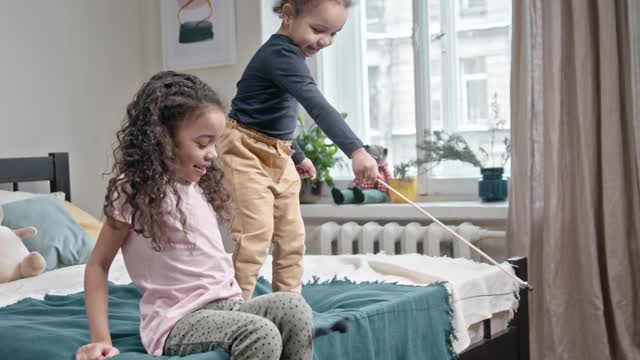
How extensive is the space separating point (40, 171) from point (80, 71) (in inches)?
21.8

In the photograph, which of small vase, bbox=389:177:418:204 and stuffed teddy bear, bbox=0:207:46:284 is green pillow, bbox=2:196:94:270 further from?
small vase, bbox=389:177:418:204

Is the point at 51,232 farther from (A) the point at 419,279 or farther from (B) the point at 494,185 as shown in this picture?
(B) the point at 494,185

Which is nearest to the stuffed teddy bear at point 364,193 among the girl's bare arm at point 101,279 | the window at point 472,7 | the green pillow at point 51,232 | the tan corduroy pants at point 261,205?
the window at point 472,7

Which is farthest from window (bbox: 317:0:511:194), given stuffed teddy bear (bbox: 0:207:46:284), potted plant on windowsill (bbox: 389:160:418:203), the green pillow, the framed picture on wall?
stuffed teddy bear (bbox: 0:207:46:284)

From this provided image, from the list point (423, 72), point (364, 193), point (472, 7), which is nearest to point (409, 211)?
point (364, 193)

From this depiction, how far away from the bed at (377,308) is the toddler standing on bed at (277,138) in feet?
0.58

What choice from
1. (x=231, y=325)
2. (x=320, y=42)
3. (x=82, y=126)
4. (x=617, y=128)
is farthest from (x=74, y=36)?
(x=231, y=325)

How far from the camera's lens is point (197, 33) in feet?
12.6

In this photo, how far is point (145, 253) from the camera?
1507 millimetres

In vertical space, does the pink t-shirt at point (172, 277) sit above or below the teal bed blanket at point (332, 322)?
above

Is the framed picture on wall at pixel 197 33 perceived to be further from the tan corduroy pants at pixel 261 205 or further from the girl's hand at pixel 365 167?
the girl's hand at pixel 365 167

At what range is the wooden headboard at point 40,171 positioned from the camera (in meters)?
3.19

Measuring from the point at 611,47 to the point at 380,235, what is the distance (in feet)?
3.58

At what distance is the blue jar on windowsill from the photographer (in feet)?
10.7
